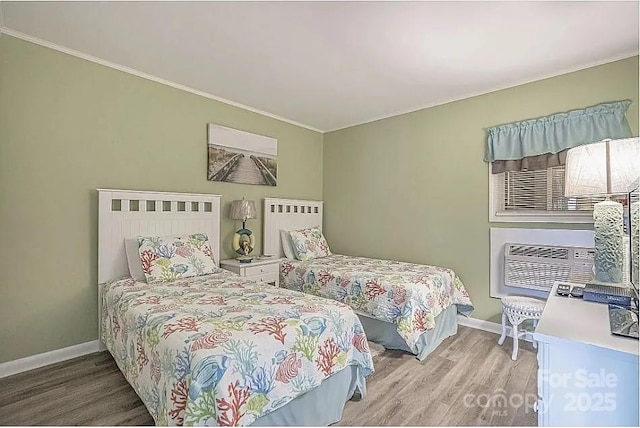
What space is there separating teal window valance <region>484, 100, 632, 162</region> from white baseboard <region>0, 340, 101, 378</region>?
13.0 feet

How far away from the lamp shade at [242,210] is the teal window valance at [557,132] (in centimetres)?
247

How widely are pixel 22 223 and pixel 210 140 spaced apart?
1681 millimetres

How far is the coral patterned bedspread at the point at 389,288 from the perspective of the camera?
2.53 meters

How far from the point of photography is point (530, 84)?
298 cm

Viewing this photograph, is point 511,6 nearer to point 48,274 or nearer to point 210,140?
point 210,140

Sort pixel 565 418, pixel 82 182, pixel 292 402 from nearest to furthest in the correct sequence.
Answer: pixel 565 418 < pixel 292 402 < pixel 82 182

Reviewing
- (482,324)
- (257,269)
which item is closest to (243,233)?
(257,269)

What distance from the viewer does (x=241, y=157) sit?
3639 mm

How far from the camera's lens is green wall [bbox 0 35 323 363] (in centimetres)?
226

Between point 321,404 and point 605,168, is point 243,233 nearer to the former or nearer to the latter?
point 321,404

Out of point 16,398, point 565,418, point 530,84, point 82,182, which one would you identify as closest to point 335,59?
point 530,84

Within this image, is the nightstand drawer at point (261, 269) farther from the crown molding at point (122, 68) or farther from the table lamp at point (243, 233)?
the crown molding at point (122, 68)

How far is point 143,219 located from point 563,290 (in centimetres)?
309

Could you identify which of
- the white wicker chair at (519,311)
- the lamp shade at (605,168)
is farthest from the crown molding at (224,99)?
the white wicker chair at (519,311)
